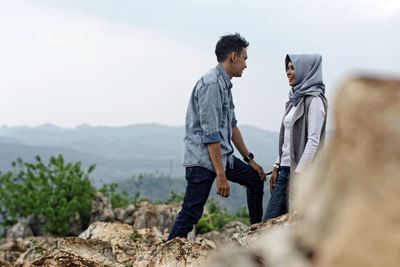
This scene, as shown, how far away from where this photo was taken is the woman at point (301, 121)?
601 cm

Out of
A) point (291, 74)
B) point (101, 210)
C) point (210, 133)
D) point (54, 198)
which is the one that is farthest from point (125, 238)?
point (54, 198)

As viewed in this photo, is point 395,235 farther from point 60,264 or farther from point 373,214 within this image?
point 60,264

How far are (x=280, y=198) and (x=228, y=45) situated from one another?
1540 millimetres

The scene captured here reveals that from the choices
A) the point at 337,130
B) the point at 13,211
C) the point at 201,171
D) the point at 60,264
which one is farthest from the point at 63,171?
the point at 337,130

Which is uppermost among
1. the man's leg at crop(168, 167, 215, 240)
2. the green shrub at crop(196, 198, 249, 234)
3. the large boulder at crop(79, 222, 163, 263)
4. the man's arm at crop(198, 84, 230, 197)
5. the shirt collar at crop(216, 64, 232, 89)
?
the shirt collar at crop(216, 64, 232, 89)

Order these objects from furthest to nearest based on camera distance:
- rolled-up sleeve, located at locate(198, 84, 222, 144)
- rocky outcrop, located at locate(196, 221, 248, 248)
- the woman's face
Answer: rocky outcrop, located at locate(196, 221, 248, 248) → rolled-up sleeve, located at locate(198, 84, 222, 144) → the woman's face

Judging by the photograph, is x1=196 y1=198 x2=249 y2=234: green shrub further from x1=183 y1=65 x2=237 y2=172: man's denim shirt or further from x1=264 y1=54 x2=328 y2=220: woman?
x1=264 y1=54 x2=328 y2=220: woman

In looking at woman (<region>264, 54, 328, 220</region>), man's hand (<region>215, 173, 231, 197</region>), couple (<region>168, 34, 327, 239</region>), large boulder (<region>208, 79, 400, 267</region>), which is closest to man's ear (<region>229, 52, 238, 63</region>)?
couple (<region>168, 34, 327, 239</region>)

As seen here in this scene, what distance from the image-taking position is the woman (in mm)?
6012

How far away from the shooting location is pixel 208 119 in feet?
Result: 21.0

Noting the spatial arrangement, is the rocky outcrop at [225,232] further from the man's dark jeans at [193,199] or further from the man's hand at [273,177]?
the man's dark jeans at [193,199]

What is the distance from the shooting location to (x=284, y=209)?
20.3 ft

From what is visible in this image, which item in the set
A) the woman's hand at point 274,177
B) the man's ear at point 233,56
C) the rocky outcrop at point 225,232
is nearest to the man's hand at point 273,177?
the woman's hand at point 274,177

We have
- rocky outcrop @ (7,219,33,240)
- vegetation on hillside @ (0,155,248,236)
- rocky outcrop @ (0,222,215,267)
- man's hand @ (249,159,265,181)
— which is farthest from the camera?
rocky outcrop @ (7,219,33,240)
